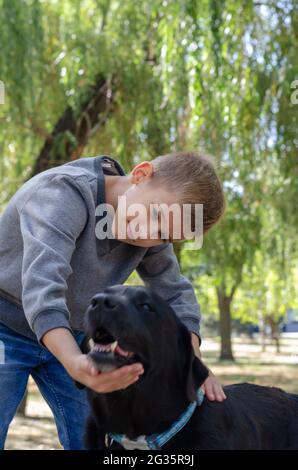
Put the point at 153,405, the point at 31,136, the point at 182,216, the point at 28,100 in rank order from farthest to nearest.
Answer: the point at 31,136
the point at 28,100
the point at 182,216
the point at 153,405

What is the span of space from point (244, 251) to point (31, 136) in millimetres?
3155

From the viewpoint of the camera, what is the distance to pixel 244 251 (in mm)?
9711

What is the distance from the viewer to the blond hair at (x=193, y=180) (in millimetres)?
2754

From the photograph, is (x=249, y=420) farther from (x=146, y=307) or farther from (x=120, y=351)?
(x=120, y=351)

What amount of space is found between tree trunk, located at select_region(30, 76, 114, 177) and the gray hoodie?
17.0 ft

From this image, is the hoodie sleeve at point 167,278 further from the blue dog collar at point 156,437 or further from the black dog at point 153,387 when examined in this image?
the blue dog collar at point 156,437

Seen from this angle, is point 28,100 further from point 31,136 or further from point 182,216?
point 182,216

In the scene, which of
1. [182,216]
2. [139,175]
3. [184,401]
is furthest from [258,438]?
[139,175]

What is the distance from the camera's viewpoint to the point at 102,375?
6.98 feet

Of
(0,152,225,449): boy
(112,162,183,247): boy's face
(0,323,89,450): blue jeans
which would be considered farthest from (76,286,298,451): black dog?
(0,323,89,450): blue jeans

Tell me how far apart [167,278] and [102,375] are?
1.14 meters

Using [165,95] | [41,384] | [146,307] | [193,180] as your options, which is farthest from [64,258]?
[165,95]

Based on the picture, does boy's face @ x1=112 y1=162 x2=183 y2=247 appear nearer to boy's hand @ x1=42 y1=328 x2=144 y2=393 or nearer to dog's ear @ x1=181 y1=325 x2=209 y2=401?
dog's ear @ x1=181 y1=325 x2=209 y2=401

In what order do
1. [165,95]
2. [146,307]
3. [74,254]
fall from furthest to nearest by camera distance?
[165,95], [74,254], [146,307]
